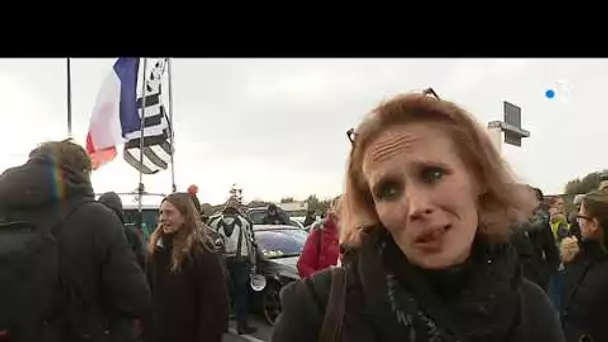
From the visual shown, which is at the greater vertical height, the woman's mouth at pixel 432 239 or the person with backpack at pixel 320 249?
the woman's mouth at pixel 432 239

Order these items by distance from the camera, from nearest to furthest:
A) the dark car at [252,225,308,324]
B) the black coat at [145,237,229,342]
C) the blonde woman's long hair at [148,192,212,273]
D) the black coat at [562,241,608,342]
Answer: the black coat at [562,241,608,342], the black coat at [145,237,229,342], the blonde woman's long hair at [148,192,212,273], the dark car at [252,225,308,324]

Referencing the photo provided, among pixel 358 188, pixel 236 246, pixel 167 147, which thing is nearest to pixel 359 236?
pixel 358 188

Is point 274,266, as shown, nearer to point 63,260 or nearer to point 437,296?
point 63,260

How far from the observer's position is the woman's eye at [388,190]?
4.49 feet

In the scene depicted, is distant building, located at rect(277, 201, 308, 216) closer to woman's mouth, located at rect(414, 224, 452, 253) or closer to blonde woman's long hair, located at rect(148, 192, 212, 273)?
blonde woman's long hair, located at rect(148, 192, 212, 273)

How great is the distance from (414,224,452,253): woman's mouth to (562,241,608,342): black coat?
87.9 inches

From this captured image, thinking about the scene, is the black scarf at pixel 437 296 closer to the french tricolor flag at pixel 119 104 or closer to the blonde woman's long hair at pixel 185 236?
the blonde woman's long hair at pixel 185 236

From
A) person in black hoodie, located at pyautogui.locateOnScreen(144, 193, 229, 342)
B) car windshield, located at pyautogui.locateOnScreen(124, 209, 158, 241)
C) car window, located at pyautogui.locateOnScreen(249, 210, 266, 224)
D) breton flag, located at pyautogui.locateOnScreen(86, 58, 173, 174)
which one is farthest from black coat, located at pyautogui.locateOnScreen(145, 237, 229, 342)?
car window, located at pyautogui.locateOnScreen(249, 210, 266, 224)

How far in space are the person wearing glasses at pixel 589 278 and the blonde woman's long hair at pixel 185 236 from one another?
1.96 m

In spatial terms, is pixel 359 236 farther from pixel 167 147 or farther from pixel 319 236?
pixel 167 147

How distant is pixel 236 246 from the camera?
7.79 metres

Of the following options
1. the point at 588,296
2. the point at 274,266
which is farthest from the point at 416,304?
the point at 274,266

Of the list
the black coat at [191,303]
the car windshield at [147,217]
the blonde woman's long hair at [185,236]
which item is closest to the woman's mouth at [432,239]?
the black coat at [191,303]

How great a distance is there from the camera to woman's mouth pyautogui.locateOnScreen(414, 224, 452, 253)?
1.33m
